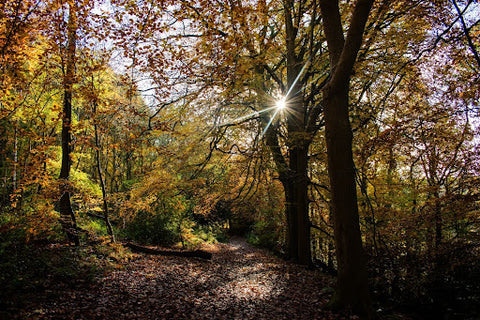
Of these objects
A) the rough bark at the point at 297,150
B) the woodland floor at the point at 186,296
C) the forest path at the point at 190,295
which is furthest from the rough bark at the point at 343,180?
the rough bark at the point at 297,150

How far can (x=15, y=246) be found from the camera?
19.9 feet

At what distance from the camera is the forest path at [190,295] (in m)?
4.62

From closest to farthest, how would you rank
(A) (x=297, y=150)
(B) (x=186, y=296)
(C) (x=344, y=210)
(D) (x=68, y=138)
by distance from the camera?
(C) (x=344, y=210), (B) (x=186, y=296), (D) (x=68, y=138), (A) (x=297, y=150)

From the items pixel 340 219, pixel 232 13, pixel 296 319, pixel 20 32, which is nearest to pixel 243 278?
pixel 296 319

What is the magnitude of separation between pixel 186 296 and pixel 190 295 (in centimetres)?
13

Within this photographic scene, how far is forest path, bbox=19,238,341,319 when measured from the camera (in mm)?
4625

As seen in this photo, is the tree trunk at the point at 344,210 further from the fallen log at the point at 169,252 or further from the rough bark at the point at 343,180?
the fallen log at the point at 169,252

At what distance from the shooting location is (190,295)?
600cm

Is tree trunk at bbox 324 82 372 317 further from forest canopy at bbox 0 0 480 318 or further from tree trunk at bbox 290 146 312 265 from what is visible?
tree trunk at bbox 290 146 312 265

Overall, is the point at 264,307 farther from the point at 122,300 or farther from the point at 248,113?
the point at 248,113

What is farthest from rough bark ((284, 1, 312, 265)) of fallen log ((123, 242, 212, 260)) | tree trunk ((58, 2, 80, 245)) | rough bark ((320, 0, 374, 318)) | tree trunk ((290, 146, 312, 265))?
tree trunk ((58, 2, 80, 245))

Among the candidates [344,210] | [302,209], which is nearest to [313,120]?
[302,209]

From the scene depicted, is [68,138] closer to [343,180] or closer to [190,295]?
[190,295]

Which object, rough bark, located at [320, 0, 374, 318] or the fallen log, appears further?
the fallen log
